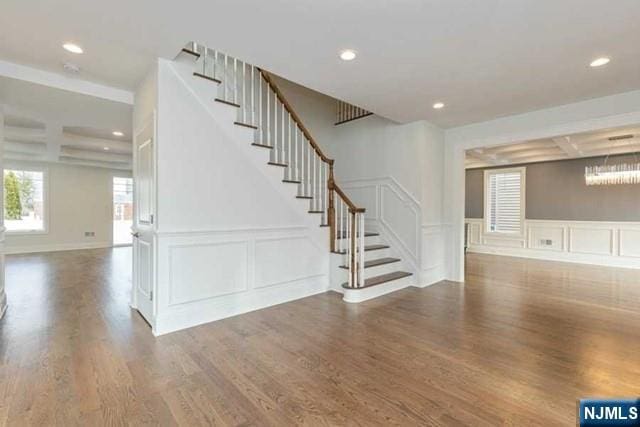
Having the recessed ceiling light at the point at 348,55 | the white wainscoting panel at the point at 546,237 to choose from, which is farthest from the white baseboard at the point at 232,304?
the white wainscoting panel at the point at 546,237

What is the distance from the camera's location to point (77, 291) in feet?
14.6

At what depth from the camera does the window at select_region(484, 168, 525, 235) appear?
8159mm

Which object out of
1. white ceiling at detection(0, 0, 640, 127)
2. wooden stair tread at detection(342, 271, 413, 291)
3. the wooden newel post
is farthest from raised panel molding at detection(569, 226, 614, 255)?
the wooden newel post

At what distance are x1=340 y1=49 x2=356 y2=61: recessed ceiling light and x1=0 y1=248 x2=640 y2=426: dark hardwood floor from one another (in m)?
2.61

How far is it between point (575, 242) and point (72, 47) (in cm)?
963

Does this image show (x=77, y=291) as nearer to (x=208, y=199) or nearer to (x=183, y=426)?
(x=208, y=199)

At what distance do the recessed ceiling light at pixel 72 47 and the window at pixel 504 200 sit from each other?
911 centimetres

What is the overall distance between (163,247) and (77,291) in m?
2.64

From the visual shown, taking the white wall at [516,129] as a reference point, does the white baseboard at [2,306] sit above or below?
below

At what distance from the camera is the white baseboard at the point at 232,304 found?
3.00 metres

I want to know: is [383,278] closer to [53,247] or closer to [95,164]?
[95,164]

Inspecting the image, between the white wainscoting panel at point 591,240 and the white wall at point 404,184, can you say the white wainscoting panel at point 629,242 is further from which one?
the white wall at point 404,184

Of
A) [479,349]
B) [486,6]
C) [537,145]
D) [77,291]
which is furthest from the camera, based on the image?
[537,145]

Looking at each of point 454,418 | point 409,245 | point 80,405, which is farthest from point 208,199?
point 409,245
